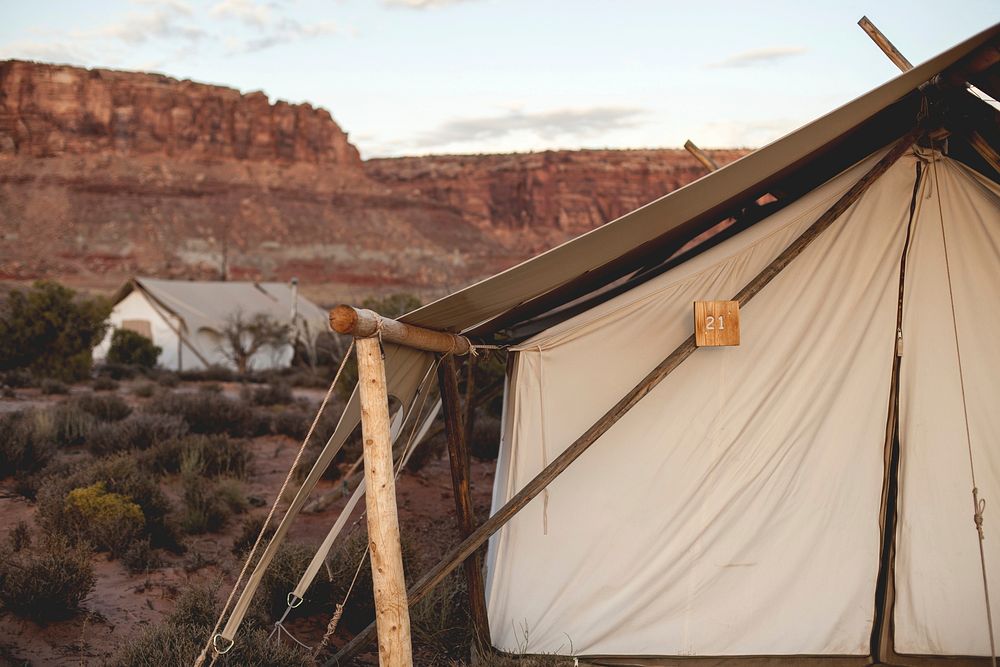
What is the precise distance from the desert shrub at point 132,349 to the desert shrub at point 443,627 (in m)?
18.9

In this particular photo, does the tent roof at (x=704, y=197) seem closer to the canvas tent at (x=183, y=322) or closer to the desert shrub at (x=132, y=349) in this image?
the canvas tent at (x=183, y=322)

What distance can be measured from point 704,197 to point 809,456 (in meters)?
1.42

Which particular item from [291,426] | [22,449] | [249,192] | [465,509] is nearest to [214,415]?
[291,426]

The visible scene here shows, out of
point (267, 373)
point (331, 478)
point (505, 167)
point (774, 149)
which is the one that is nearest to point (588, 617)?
point (774, 149)

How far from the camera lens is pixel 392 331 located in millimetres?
3256

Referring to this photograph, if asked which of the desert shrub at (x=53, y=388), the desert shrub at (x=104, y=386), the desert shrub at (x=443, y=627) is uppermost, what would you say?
the desert shrub at (x=53, y=388)

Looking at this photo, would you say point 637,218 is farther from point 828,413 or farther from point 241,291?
point 241,291

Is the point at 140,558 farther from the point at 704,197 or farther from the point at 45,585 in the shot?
the point at 704,197

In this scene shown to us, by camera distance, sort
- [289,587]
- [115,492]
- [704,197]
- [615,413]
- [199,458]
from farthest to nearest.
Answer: [199,458], [115,492], [289,587], [615,413], [704,197]

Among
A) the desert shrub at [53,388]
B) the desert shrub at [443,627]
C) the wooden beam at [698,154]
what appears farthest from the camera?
the desert shrub at [53,388]

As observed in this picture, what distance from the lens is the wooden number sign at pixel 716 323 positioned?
3.73 meters

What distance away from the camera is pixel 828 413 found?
3.99 meters

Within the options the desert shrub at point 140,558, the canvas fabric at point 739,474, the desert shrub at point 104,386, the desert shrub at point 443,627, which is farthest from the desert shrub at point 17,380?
the canvas fabric at point 739,474

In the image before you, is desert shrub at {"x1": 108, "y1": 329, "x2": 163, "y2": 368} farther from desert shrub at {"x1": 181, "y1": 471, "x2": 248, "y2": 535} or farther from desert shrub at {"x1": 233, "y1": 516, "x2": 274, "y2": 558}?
desert shrub at {"x1": 233, "y1": 516, "x2": 274, "y2": 558}
